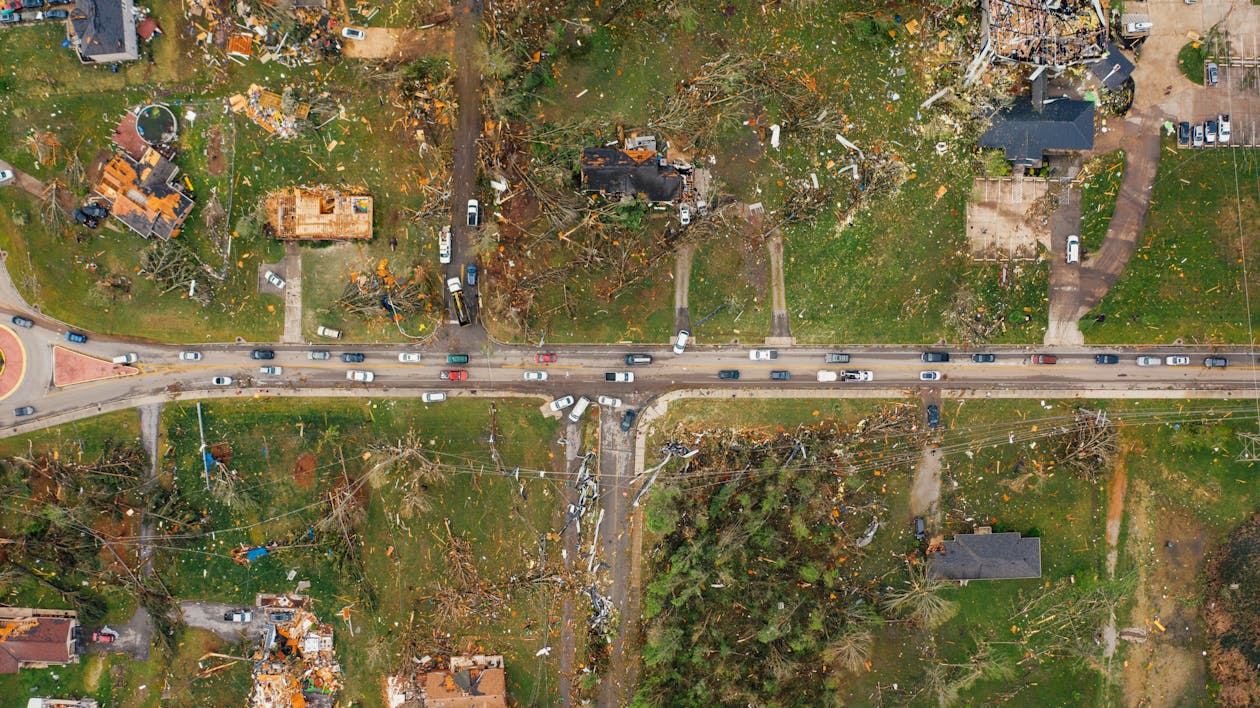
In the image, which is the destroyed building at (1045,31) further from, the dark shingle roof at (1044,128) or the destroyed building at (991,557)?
the destroyed building at (991,557)

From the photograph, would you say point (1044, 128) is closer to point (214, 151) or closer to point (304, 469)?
point (304, 469)

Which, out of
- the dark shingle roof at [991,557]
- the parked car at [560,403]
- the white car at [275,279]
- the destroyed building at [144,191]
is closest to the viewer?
the destroyed building at [144,191]

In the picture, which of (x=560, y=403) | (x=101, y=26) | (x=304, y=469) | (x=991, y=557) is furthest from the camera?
(x=304, y=469)

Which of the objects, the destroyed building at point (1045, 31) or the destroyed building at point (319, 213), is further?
the destroyed building at point (319, 213)

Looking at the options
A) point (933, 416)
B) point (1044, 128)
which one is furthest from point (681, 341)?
point (1044, 128)

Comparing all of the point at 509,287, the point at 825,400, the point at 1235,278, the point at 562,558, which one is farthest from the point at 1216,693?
the point at 509,287

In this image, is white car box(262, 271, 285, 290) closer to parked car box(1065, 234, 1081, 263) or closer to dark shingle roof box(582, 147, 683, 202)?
dark shingle roof box(582, 147, 683, 202)

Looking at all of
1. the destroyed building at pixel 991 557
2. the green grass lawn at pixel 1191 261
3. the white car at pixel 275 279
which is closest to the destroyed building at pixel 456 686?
the white car at pixel 275 279
